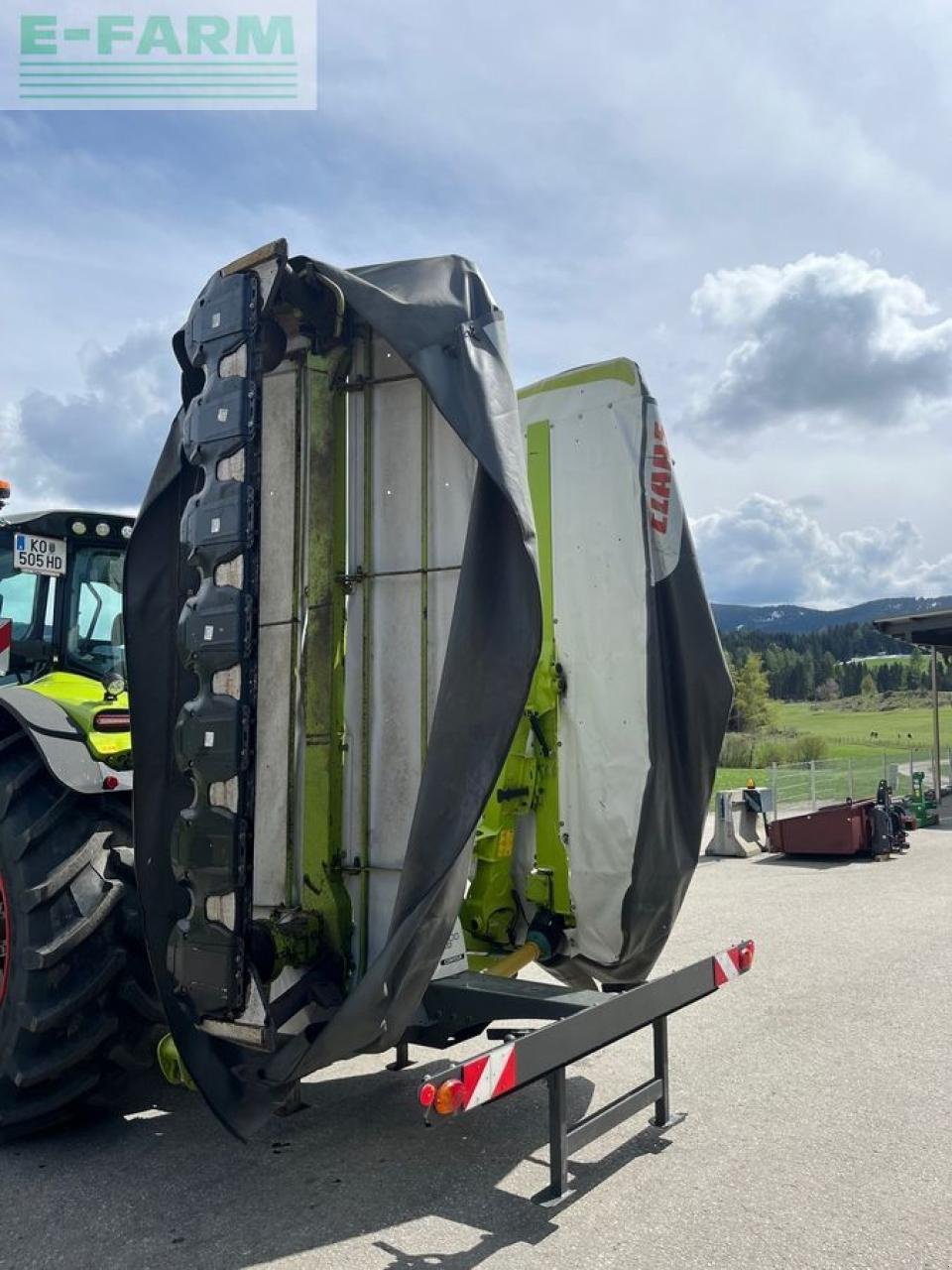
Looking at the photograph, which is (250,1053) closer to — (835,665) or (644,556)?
(644,556)

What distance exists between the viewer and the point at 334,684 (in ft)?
11.7

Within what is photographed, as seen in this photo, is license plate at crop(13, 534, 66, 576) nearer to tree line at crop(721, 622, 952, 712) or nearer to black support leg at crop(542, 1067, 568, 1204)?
black support leg at crop(542, 1067, 568, 1204)

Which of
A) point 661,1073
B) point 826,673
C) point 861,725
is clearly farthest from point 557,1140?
point 826,673

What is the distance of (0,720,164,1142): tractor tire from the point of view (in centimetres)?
374

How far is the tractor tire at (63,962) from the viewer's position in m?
3.74

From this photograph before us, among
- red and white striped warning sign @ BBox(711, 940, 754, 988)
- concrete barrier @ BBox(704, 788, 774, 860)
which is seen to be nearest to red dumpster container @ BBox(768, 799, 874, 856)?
concrete barrier @ BBox(704, 788, 774, 860)

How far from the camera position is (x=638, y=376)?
4566 millimetres

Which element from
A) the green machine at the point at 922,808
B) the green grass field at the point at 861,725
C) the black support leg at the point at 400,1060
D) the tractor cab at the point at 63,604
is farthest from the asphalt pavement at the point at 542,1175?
the green grass field at the point at 861,725

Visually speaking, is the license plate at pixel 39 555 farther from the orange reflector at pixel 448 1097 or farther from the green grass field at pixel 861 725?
the green grass field at pixel 861 725

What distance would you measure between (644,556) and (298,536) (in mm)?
1541

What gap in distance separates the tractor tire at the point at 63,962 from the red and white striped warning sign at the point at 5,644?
2.67 feet

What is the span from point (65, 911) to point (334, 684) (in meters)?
1.34

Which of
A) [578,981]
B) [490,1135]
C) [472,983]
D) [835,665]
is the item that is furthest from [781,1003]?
[835,665]

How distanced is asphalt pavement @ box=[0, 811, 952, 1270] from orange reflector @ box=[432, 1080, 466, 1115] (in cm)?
57
